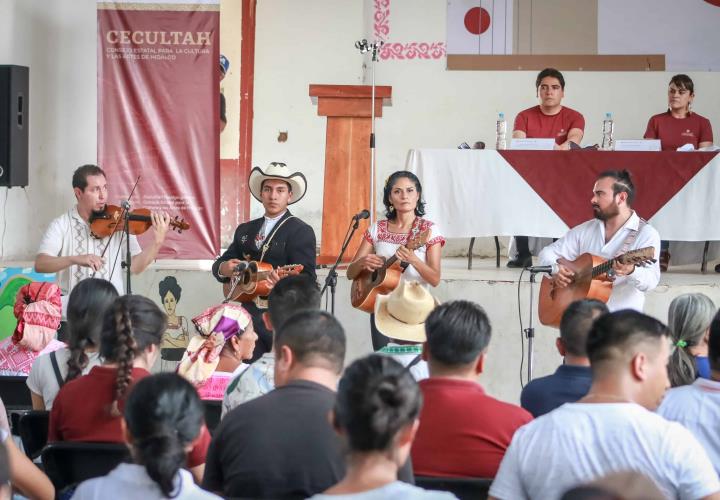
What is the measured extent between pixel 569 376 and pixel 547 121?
4.53 meters

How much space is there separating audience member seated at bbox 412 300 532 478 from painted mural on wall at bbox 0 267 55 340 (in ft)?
11.6

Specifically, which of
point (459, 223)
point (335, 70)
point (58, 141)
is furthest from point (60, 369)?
point (335, 70)

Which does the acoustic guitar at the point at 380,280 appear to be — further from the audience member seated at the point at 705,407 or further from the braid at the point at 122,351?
the audience member seated at the point at 705,407

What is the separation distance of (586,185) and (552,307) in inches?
57.0

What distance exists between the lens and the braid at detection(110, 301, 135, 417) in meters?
2.85

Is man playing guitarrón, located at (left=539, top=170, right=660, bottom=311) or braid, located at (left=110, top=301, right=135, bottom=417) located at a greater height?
man playing guitarrón, located at (left=539, top=170, right=660, bottom=311)

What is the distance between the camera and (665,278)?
21.6 feet

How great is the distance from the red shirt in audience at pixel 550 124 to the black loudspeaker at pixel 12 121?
3464 mm

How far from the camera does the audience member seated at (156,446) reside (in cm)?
211

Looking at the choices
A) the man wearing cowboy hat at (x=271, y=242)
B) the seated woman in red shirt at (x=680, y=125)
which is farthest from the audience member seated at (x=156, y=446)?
the seated woman in red shirt at (x=680, y=125)

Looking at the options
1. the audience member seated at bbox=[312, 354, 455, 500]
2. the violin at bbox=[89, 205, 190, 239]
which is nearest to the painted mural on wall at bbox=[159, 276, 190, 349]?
the violin at bbox=[89, 205, 190, 239]

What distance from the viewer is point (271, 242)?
17.3 feet

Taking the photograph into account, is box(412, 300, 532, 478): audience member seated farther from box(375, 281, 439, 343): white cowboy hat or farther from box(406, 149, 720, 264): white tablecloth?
box(406, 149, 720, 264): white tablecloth

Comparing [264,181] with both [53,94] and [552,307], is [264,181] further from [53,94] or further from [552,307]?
[53,94]
